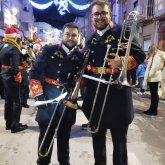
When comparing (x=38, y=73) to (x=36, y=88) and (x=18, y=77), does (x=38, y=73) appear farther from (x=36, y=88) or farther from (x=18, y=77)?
(x=18, y=77)

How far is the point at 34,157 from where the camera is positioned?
421cm

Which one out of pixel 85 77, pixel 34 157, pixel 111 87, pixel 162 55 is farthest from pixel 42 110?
pixel 162 55

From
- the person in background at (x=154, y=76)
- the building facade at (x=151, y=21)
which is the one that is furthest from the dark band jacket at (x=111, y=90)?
the building facade at (x=151, y=21)

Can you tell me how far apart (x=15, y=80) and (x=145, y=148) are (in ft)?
8.45

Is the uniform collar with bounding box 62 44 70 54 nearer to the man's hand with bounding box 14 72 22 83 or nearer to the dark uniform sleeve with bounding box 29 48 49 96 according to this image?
the dark uniform sleeve with bounding box 29 48 49 96

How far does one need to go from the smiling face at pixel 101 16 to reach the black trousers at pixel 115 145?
3.60ft

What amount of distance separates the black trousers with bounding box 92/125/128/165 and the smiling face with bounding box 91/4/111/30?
110cm

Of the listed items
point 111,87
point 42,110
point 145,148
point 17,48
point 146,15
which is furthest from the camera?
point 146,15

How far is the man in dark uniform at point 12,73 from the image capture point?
5.34 m

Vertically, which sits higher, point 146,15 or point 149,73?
point 146,15

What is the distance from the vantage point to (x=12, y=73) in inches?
213

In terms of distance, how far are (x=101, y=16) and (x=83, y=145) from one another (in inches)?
93.0

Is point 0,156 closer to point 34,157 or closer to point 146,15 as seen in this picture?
point 34,157

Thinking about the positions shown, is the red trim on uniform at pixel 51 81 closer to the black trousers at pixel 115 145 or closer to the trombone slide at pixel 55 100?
the trombone slide at pixel 55 100
